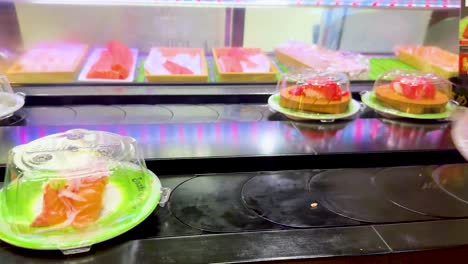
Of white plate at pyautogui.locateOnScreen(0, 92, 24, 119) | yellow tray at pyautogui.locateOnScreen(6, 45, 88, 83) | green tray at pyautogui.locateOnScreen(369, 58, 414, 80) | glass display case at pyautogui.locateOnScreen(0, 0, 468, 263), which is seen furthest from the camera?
green tray at pyautogui.locateOnScreen(369, 58, 414, 80)

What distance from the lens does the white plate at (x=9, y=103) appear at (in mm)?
1415

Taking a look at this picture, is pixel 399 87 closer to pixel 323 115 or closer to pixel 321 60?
pixel 323 115

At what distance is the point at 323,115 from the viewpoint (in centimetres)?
153

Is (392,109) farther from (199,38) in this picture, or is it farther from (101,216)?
(199,38)

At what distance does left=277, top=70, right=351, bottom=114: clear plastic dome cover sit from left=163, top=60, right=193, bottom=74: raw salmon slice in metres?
0.49

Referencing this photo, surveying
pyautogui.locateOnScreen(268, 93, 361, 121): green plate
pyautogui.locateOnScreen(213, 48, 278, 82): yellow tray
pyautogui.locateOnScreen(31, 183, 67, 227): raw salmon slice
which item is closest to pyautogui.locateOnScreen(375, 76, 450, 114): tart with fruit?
pyautogui.locateOnScreen(268, 93, 361, 121): green plate

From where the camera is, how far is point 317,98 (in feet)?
5.07

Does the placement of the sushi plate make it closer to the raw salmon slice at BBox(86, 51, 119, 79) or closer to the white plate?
the raw salmon slice at BBox(86, 51, 119, 79)

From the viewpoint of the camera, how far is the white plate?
142 cm

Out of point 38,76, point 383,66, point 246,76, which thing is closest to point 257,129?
point 246,76

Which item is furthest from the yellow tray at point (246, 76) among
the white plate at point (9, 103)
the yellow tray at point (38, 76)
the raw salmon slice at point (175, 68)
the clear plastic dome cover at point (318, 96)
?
the white plate at point (9, 103)

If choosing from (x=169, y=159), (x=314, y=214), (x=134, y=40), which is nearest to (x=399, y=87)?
(x=314, y=214)

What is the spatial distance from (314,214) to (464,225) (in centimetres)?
39

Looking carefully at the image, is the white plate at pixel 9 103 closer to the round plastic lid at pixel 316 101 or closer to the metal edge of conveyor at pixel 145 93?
the metal edge of conveyor at pixel 145 93
